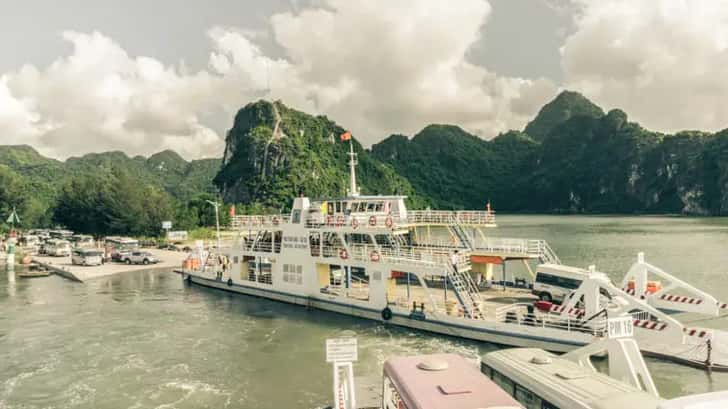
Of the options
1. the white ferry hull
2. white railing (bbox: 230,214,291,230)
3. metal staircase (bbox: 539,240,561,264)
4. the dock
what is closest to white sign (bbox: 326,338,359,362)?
the white ferry hull

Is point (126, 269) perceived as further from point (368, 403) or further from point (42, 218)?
point (42, 218)

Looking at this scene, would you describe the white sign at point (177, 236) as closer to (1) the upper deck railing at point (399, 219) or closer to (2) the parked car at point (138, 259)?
(2) the parked car at point (138, 259)

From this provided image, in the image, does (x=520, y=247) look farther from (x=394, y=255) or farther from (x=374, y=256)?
(x=374, y=256)

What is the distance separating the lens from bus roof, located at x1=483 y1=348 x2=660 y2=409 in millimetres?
9023

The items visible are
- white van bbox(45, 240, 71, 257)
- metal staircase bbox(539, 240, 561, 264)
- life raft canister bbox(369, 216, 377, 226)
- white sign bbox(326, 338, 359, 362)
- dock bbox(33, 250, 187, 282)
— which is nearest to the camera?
white sign bbox(326, 338, 359, 362)

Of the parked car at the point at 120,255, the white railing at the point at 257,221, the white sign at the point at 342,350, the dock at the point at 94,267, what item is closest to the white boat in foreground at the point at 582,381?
the white sign at the point at 342,350

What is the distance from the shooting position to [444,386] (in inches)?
355

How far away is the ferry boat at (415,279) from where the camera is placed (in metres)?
18.7

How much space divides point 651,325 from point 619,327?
235 inches

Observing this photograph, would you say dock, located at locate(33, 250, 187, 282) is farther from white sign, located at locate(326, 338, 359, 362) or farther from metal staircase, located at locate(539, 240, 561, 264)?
white sign, located at locate(326, 338, 359, 362)

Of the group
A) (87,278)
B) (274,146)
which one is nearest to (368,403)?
(87,278)

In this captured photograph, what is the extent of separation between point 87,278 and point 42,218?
2657 inches

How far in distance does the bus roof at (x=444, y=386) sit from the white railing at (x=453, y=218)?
15.4 metres

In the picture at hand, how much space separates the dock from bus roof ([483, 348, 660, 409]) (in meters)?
38.9
